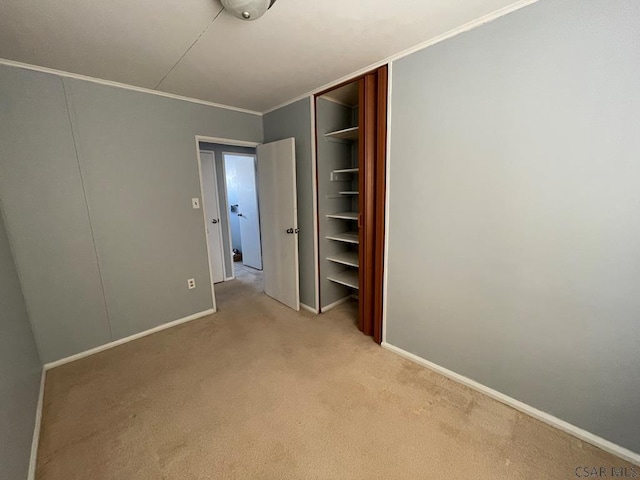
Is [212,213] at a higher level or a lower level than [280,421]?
higher

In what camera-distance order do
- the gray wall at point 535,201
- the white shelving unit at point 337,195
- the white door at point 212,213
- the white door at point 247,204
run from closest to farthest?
the gray wall at point 535,201 < the white shelving unit at point 337,195 < the white door at point 212,213 < the white door at point 247,204

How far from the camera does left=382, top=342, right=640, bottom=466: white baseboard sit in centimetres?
135

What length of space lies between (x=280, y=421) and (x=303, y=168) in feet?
7.34

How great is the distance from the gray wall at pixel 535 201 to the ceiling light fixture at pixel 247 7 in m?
1.04

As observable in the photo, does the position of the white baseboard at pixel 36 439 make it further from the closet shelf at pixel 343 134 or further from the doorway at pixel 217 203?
the closet shelf at pixel 343 134

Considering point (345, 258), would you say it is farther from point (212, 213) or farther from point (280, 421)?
point (212, 213)

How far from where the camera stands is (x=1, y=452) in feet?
3.38

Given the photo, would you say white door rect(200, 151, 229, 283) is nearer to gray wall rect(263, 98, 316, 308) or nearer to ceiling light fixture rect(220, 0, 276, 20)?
gray wall rect(263, 98, 316, 308)

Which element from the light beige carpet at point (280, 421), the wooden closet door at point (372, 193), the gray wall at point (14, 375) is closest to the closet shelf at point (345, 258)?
the wooden closet door at point (372, 193)

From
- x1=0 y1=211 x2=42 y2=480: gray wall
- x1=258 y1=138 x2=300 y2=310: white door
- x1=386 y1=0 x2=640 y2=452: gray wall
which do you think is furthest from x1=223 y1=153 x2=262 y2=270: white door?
x1=386 y1=0 x2=640 y2=452: gray wall

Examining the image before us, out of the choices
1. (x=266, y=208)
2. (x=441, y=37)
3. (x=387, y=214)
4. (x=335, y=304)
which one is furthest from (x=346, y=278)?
(x=441, y=37)

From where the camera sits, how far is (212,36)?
1567 millimetres

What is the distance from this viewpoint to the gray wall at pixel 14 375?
113cm

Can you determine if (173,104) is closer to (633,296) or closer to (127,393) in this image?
(127,393)
